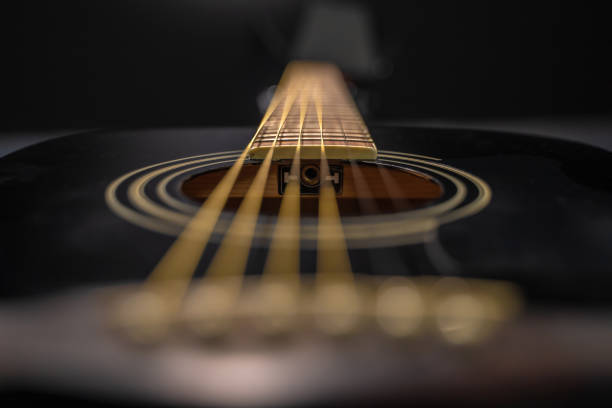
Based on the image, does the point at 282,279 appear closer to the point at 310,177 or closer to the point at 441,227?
the point at 441,227

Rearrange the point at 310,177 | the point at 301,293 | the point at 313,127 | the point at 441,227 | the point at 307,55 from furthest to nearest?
the point at 307,55 → the point at 313,127 → the point at 310,177 → the point at 441,227 → the point at 301,293

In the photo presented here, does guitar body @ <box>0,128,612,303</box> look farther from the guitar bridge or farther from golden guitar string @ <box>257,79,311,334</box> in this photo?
the guitar bridge

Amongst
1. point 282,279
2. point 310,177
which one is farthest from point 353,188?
point 282,279

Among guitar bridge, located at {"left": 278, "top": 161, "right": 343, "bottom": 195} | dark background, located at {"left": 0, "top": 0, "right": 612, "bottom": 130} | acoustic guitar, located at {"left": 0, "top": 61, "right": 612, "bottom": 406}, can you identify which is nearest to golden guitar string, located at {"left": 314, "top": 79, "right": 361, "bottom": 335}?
acoustic guitar, located at {"left": 0, "top": 61, "right": 612, "bottom": 406}

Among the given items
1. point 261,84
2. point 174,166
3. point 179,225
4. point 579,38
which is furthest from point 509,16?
point 179,225

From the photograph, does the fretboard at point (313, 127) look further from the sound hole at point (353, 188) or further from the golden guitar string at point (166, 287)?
the golden guitar string at point (166, 287)
